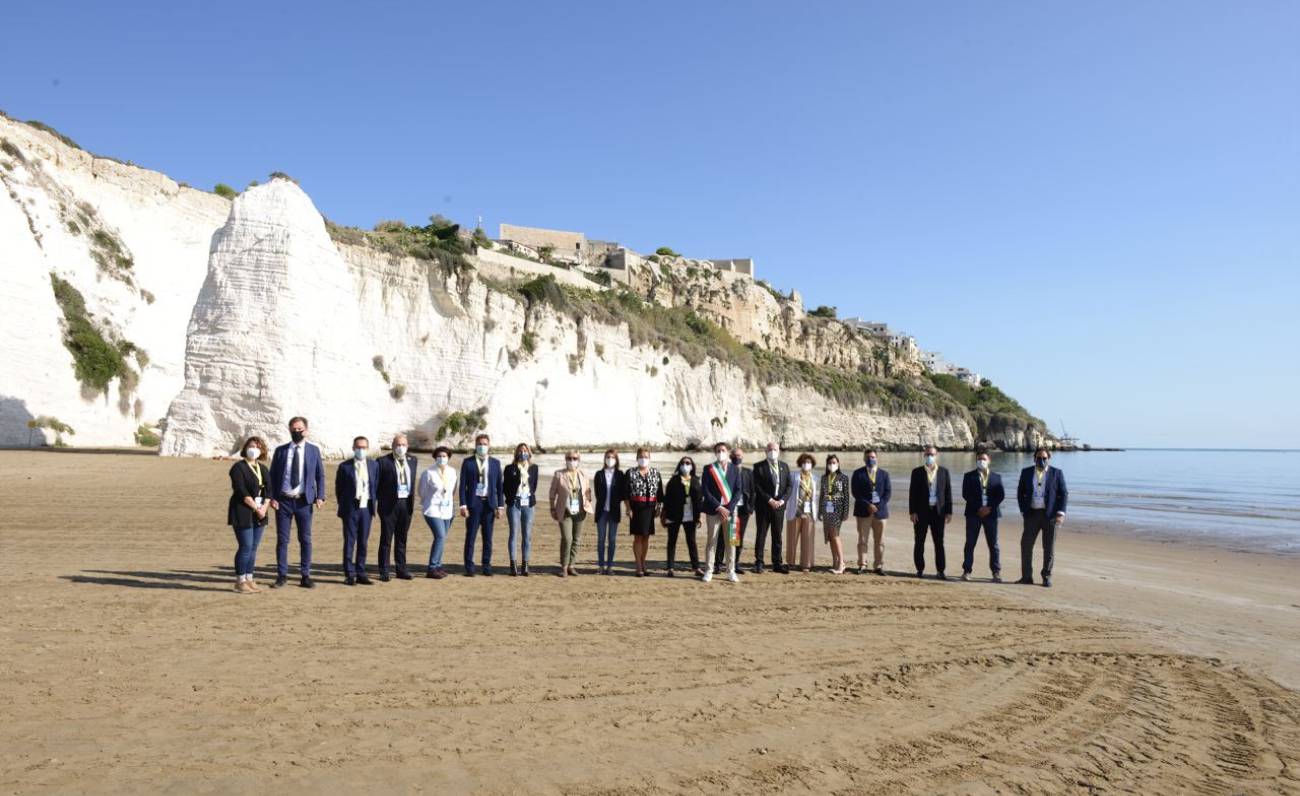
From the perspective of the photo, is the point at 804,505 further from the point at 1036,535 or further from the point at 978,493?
the point at 1036,535

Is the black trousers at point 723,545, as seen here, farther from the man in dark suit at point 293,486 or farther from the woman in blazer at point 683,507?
the man in dark suit at point 293,486

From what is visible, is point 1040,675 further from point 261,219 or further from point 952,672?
point 261,219

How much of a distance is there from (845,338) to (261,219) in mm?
72741

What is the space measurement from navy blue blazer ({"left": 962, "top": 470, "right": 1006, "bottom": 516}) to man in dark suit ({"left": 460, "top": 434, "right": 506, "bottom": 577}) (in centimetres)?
584

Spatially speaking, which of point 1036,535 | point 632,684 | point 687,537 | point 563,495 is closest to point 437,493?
point 563,495

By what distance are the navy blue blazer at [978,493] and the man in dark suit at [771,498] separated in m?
2.28

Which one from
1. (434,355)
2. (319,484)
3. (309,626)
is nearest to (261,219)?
(434,355)

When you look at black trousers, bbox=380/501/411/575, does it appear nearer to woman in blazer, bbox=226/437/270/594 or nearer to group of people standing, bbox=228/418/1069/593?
group of people standing, bbox=228/418/1069/593

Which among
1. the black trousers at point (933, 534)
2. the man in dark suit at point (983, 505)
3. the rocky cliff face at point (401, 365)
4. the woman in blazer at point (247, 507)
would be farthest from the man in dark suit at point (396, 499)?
the rocky cliff face at point (401, 365)

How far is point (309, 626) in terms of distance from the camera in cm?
635

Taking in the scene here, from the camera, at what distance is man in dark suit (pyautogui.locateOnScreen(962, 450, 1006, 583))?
9570mm

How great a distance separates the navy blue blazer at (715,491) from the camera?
30.4ft

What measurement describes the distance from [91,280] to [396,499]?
29.3 m

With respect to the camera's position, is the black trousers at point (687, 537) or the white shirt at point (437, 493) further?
the black trousers at point (687, 537)
